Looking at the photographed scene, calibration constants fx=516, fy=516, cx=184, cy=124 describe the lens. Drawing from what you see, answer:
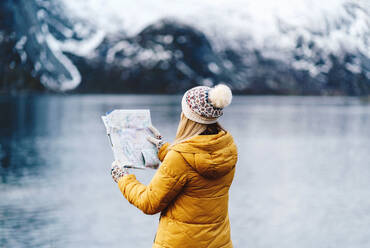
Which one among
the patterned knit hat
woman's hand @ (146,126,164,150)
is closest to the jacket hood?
the patterned knit hat

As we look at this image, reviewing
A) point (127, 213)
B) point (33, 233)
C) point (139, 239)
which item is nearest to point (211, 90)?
point (139, 239)

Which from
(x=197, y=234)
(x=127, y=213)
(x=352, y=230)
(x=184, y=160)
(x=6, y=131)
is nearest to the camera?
(x=184, y=160)

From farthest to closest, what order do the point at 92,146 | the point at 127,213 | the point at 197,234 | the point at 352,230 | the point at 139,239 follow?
1. the point at 92,146
2. the point at 127,213
3. the point at 352,230
4. the point at 139,239
5. the point at 197,234

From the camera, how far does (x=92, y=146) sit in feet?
84.4

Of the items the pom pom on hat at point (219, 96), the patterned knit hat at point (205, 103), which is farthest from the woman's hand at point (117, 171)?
the pom pom on hat at point (219, 96)

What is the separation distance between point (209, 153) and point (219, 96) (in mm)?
338

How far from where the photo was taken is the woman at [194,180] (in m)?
2.96

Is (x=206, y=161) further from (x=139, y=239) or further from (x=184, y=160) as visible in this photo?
(x=139, y=239)

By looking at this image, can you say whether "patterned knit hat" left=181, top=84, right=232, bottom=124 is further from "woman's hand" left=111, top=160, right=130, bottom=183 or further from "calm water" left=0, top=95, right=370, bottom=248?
"calm water" left=0, top=95, right=370, bottom=248

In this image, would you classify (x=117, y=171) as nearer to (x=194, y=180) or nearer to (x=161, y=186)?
(x=161, y=186)

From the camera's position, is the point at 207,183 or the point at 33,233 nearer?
the point at 207,183

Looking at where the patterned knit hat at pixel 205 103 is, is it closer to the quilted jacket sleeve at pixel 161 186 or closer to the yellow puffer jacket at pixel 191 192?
the yellow puffer jacket at pixel 191 192

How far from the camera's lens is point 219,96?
2.95 metres

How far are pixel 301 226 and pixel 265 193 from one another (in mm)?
3367
